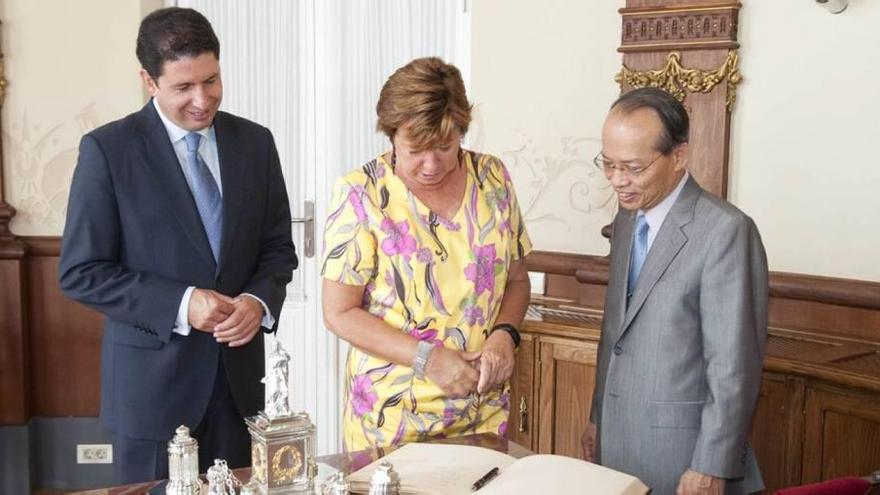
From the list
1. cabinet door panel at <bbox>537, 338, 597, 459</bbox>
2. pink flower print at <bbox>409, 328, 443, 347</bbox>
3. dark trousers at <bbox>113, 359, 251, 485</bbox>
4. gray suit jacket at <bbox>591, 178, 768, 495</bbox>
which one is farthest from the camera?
cabinet door panel at <bbox>537, 338, 597, 459</bbox>

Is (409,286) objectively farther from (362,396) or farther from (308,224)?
(308,224)

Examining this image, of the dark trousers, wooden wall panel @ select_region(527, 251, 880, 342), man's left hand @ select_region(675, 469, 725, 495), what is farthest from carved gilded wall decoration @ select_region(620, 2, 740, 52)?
the dark trousers

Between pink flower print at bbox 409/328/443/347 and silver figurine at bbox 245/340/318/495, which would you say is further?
pink flower print at bbox 409/328/443/347

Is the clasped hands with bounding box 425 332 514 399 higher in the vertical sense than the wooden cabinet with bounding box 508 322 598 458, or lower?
higher

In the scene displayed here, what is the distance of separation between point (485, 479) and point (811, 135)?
2136 millimetres

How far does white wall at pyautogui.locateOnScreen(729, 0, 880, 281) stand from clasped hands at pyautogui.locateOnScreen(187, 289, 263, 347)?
1.94 metres

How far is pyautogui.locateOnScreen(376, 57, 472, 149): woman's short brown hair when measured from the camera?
2.15 meters

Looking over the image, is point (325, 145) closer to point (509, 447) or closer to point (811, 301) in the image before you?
point (811, 301)

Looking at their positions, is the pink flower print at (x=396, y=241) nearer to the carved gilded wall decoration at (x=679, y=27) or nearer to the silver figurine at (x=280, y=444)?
the silver figurine at (x=280, y=444)

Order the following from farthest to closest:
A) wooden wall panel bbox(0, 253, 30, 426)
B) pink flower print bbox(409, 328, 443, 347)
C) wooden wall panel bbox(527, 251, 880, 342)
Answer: wooden wall panel bbox(0, 253, 30, 426) < wooden wall panel bbox(527, 251, 880, 342) < pink flower print bbox(409, 328, 443, 347)

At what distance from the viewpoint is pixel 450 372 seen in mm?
2174

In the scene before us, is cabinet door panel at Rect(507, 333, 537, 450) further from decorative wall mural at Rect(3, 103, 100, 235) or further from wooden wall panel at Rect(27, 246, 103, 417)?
decorative wall mural at Rect(3, 103, 100, 235)

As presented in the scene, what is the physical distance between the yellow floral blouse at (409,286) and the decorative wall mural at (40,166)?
2.61m

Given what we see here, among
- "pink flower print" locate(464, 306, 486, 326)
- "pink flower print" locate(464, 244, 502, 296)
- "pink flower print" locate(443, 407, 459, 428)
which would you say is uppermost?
"pink flower print" locate(464, 244, 502, 296)
